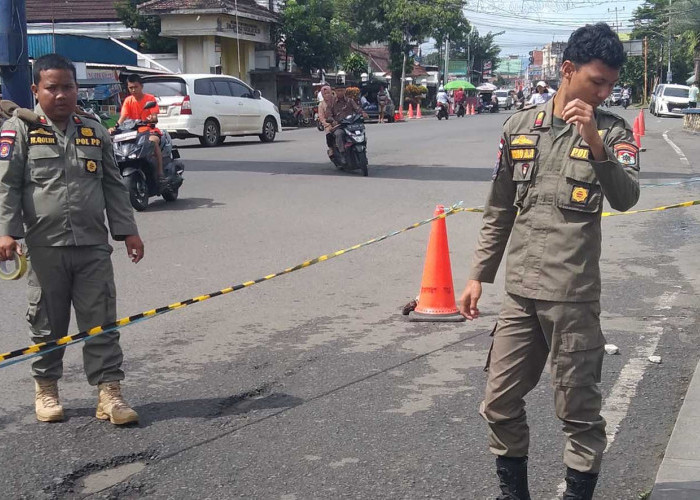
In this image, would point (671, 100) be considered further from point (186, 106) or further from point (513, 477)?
point (513, 477)

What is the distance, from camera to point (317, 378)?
5480 mm

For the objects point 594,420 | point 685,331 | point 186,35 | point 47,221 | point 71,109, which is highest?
point 186,35

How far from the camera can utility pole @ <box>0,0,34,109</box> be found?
516 inches

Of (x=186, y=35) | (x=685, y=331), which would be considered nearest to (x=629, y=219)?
(x=685, y=331)

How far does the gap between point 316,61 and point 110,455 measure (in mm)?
42782

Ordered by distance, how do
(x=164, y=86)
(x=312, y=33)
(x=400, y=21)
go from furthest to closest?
(x=400, y=21)
(x=312, y=33)
(x=164, y=86)

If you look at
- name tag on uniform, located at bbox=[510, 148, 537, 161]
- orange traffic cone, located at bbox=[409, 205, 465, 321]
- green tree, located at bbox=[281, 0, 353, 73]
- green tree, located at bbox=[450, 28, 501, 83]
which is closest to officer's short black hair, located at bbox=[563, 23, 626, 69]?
name tag on uniform, located at bbox=[510, 148, 537, 161]

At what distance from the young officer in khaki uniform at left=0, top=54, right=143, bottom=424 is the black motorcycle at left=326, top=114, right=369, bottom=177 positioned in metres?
11.7

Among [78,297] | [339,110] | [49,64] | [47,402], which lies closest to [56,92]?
[49,64]

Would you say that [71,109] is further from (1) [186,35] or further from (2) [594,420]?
(1) [186,35]

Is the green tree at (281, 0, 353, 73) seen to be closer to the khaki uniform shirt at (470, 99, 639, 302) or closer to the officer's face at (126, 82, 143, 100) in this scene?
the officer's face at (126, 82, 143, 100)

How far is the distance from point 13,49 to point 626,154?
11.8 m

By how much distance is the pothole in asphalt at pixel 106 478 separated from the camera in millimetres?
3946

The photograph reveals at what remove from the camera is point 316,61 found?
45.9m
